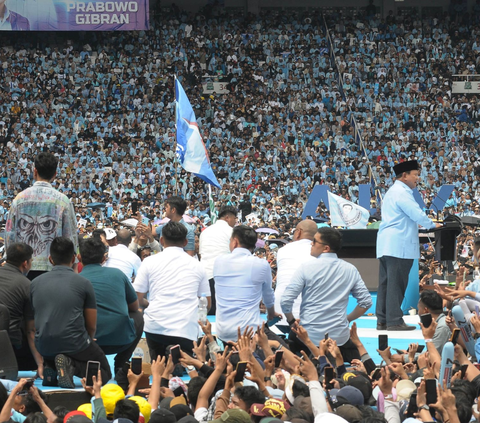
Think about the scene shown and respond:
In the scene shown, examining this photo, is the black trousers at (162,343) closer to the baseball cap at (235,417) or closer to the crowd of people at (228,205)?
the crowd of people at (228,205)

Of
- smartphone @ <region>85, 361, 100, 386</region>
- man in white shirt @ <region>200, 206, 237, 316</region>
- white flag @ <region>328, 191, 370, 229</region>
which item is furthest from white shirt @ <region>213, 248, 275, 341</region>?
white flag @ <region>328, 191, 370, 229</region>

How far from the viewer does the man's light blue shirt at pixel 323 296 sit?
6203 millimetres

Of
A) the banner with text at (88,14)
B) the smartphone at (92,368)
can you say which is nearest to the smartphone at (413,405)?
the smartphone at (92,368)

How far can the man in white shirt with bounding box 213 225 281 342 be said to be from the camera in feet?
20.7

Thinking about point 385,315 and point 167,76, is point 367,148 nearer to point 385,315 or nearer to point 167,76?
point 167,76

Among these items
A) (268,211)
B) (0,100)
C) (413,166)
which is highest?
(0,100)

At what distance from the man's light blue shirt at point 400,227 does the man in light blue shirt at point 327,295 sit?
2078mm

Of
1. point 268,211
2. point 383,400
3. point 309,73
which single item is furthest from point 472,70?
point 383,400

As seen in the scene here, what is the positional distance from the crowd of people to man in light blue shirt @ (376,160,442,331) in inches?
2.0

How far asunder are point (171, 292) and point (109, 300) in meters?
0.48

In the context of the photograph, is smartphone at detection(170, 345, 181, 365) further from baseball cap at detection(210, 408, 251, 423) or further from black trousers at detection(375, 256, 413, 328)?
black trousers at detection(375, 256, 413, 328)

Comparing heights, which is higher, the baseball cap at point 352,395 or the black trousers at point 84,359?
the baseball cap at point 352,395

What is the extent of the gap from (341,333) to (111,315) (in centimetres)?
176

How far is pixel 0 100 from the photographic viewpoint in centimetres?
2952
